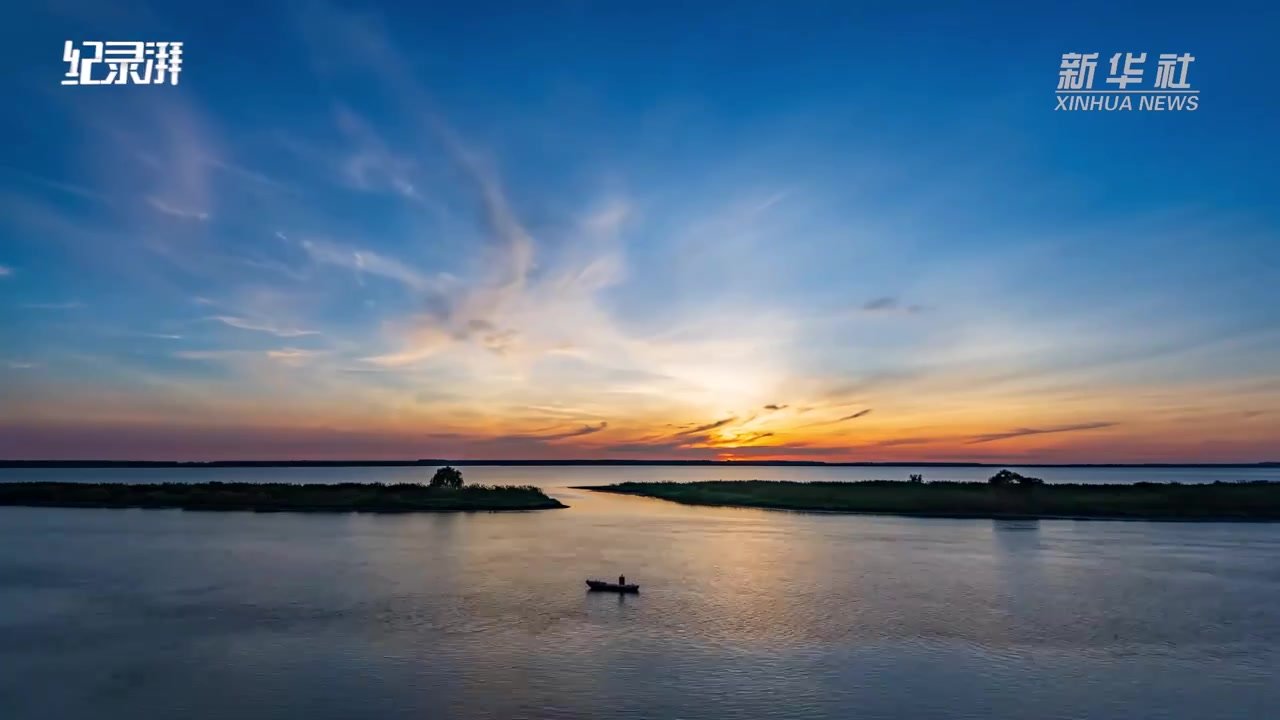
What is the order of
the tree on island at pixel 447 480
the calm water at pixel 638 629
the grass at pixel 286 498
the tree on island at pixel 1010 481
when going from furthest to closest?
the tree on island at pixel 447 480
the tree on island at pixel 1010 481
the grass at pixel 286 498
the calm water at pixel 638 629

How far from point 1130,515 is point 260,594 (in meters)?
81.6

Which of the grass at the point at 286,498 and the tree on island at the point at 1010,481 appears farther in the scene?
the tree on island at the point at 1010,481

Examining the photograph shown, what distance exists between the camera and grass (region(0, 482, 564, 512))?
291ft

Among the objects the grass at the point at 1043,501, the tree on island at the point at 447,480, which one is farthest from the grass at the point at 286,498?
the grass at the point at 1043,501

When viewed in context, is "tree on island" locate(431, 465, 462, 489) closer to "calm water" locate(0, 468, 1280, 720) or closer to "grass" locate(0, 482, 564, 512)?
"grass" locate(0, 482, 564, 512)

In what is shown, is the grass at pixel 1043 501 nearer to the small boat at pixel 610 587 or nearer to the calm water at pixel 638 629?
the calm water at pixel 638 629

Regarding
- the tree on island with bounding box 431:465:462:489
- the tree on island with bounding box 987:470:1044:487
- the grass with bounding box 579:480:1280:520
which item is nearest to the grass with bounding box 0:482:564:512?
the tree on island with bounding box 431:465:462:489

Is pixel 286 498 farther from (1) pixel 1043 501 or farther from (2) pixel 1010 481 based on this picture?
(1) pixel 1043 501

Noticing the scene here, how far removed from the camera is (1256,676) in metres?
23.8

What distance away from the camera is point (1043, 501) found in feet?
284

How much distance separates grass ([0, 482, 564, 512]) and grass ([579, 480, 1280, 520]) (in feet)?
98.3

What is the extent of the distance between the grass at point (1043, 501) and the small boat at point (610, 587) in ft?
190

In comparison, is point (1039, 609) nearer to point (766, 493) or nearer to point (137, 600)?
point (137, 600)

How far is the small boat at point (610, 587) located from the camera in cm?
3634
